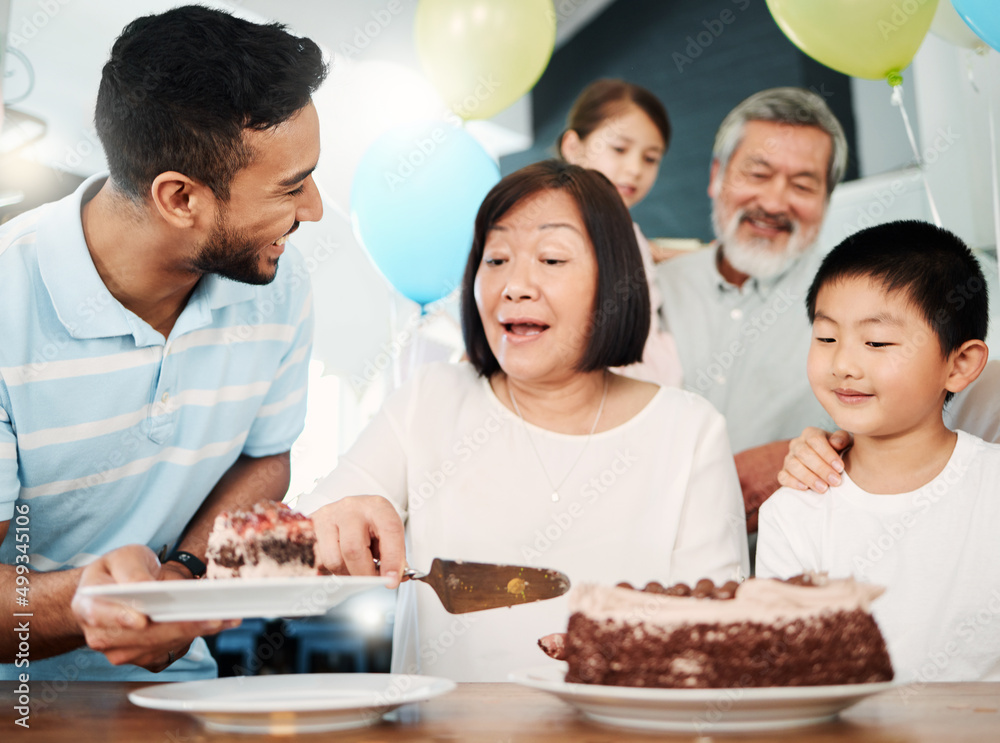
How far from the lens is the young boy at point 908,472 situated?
1.36m

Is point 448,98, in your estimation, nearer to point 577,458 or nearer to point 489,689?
point 577,458

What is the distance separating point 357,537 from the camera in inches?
47.1

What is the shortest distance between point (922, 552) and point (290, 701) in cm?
115

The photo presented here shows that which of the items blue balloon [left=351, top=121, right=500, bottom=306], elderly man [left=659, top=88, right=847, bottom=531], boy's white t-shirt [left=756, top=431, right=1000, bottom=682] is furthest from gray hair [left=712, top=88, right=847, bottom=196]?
boy's white t-shirt [left=756, top=431, right=1000, bottom=682]

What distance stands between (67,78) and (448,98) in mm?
2409

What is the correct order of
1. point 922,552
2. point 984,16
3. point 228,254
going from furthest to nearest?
point 984,16 < point 228,254 < point 922,552

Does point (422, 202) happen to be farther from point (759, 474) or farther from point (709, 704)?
point (709, 704)

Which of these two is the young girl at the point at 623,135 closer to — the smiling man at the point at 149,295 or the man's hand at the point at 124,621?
the smiling man at the point at 149,295

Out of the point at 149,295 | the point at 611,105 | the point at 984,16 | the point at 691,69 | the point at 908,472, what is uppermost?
the point at 691,69

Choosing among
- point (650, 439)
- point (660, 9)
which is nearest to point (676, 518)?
point (650, 439)

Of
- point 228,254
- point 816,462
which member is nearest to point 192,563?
point 228,254

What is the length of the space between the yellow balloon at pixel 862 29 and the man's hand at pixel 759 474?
3.78ft

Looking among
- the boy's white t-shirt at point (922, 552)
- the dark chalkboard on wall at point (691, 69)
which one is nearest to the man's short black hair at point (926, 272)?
the boy's white t-shirt at point (922, 552)

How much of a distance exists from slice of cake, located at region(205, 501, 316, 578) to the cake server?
193mm
